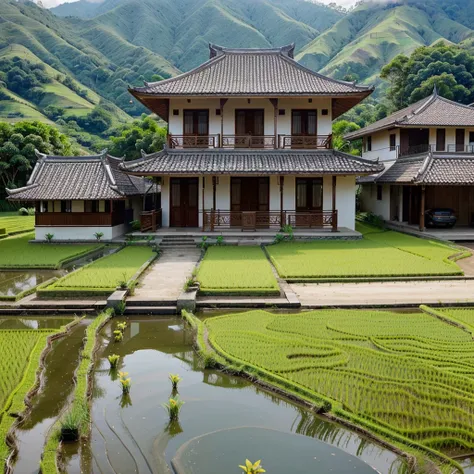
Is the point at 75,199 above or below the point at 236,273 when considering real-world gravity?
above

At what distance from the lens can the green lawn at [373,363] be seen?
658 cm

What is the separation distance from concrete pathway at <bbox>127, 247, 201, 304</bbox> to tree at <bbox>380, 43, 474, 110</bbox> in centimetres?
3374

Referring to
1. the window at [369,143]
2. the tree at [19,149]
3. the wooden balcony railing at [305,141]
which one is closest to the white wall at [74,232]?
the wooden balcony railing at [305,141]

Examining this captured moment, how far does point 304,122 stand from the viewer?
25.9 m

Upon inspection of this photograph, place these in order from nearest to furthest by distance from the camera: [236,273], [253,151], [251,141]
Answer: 1. [236,273]
2. [253,151]
3. [251,141]

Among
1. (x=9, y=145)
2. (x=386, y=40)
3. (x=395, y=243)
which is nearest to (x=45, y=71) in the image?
(x=9, y=145)

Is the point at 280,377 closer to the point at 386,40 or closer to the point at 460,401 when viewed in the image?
the point at 460,401

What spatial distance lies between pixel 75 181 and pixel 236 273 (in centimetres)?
1173

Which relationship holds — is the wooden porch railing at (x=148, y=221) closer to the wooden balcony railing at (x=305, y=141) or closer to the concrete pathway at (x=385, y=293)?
Result: the wooden balcony railing at (x=305, y=141)

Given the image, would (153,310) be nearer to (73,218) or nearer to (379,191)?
(73,218)

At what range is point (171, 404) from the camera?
267 inches

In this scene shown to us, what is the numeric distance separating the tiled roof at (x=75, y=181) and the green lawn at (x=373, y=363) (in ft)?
43.9

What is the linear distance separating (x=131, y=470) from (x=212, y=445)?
0.99 m

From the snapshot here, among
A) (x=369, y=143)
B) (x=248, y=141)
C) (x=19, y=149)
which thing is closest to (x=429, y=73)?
(x=369, y=143)
